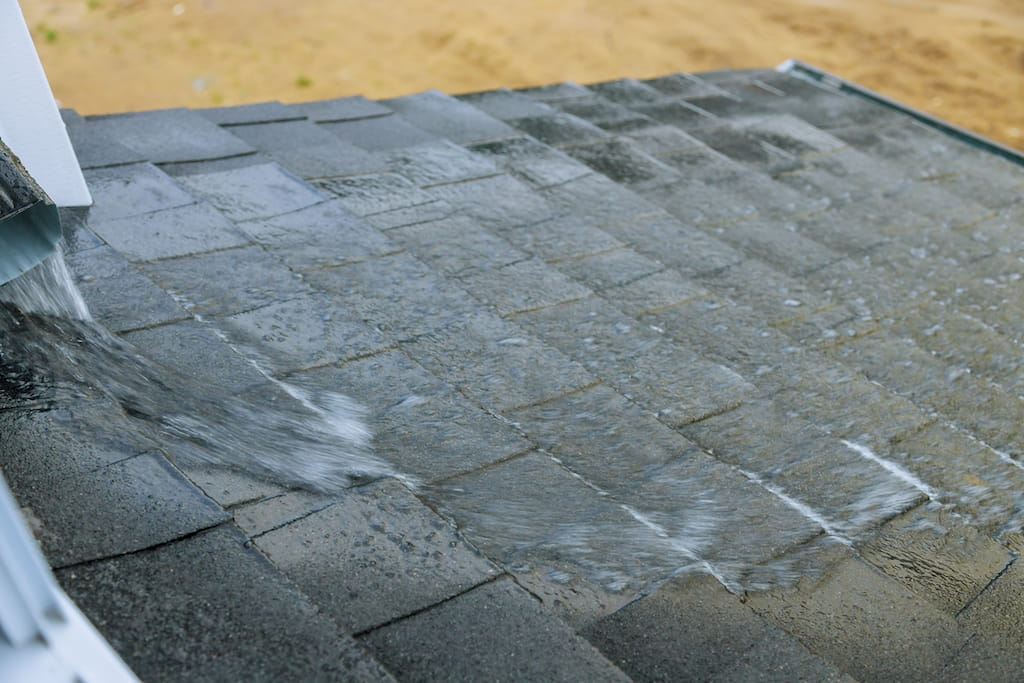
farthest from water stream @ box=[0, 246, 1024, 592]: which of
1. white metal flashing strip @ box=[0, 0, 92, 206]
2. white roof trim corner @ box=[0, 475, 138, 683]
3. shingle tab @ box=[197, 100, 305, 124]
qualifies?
shingle tab @ box=[197, 100, 305, 124]

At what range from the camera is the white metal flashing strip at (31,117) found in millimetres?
3160

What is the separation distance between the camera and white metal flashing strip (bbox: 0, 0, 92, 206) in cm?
316

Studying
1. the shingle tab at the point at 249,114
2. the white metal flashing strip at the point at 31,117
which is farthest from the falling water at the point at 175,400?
the shingle tab at the point at 249,114

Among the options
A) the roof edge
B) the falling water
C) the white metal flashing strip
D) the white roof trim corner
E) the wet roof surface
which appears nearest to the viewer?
the white roof trim corner

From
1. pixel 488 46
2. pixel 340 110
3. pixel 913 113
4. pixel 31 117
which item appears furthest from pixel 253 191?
pixel 488 46

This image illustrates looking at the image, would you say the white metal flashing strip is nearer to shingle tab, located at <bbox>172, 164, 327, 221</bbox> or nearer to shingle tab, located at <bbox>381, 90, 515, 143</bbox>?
shingle tab, located at <bbox>172, 164, 327, 221</bbox>

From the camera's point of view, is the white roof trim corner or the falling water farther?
the falling water

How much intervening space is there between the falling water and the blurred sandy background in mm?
9005

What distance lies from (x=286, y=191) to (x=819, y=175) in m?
3.31

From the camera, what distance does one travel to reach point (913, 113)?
6750mm

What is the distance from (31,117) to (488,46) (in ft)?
34.5

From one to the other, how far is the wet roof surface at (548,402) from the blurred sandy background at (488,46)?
279 inches

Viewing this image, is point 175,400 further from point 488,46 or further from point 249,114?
point 488,46

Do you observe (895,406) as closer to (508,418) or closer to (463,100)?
(508,418)
